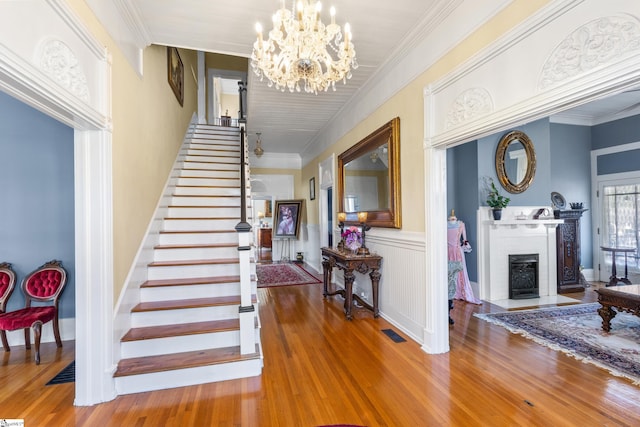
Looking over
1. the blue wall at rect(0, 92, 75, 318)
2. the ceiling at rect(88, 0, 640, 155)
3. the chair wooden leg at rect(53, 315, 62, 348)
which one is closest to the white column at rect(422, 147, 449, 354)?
the ceiling at rect(88, 0, 640, 155)

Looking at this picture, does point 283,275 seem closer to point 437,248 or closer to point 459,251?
point 459,251

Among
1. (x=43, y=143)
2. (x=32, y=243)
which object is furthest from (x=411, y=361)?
(x=43, y=143)

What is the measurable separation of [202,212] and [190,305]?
1.75 meters

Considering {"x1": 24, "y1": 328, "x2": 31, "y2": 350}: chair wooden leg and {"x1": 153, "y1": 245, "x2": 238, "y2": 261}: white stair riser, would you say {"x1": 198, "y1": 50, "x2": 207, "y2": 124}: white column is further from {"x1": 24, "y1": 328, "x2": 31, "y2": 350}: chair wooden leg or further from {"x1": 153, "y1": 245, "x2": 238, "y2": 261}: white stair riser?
{"x1": 24, "y1": 328, "x2": 31, "y2": 350}: chair wooden leg

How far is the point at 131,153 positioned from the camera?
276 centimetres

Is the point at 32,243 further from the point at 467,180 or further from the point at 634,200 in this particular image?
the point at 634,200

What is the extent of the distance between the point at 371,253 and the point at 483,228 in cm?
198

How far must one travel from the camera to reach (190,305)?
2.85 m

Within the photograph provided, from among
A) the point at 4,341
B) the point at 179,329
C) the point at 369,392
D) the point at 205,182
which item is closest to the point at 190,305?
the point at 179,329

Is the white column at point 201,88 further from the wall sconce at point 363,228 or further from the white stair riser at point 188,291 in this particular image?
the white stair riser at point 188,291

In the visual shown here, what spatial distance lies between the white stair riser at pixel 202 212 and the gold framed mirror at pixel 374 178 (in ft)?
6.21

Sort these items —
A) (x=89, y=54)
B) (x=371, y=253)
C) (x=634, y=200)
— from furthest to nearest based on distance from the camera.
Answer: (x=634, y=200) → (x=371, y=253) → (x=89, y=54)

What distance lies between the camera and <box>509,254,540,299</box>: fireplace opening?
4.79 m

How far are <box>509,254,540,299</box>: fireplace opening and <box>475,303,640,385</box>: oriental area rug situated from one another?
574 mm
